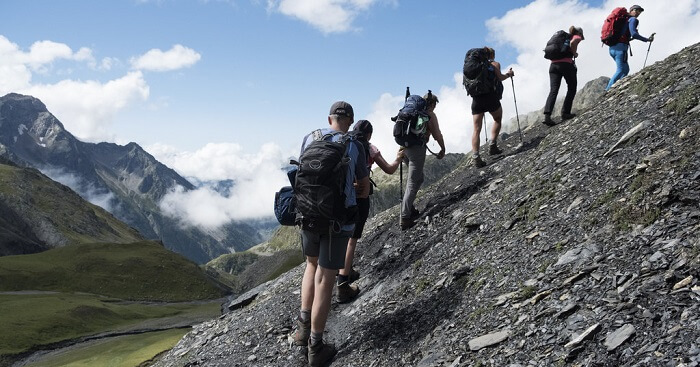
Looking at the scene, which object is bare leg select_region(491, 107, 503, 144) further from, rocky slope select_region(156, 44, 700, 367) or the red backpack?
the red backpack

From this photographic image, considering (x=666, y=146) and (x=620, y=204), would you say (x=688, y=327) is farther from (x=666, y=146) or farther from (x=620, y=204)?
(x=666, y=146)

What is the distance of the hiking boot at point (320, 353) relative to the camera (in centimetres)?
1065

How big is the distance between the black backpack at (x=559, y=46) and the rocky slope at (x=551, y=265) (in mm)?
2652

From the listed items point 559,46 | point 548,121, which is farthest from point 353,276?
point 559,46

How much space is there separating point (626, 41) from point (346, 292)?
17487mm

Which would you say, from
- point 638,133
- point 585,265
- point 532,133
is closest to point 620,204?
point 585,265

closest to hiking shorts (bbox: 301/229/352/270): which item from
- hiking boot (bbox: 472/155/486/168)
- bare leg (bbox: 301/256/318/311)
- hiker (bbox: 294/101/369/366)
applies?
hiker (bbox: 294/101/369/366)

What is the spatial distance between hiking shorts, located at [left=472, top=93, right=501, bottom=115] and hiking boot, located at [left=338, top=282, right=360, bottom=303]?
29.0 feet

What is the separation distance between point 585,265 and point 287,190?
6646mm

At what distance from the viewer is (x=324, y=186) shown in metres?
9.52

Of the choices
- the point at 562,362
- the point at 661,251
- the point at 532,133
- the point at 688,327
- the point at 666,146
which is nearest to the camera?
the point at 688,327

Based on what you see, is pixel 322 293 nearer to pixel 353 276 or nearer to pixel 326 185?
pixel 326 185

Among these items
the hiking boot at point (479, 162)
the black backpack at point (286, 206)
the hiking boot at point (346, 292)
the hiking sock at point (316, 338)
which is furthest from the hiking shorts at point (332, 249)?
the hiking boot at point (479, 162)

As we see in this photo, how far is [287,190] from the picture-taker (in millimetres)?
11266
